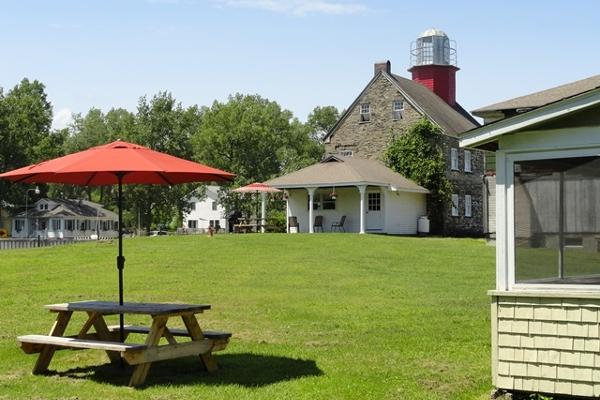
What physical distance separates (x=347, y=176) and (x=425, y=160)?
696 centimetres

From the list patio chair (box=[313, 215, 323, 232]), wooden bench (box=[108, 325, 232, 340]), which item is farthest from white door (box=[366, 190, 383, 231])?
wooden bench (box=[108, 325, 232, 340])

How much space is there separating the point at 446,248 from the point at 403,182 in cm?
1235

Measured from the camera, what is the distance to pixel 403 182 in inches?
1598

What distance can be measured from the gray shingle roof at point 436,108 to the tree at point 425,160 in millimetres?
883

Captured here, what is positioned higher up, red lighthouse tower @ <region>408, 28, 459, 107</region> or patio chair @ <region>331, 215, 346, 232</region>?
red lighthouse tower @ <region>408, 28, 459, 107</region>

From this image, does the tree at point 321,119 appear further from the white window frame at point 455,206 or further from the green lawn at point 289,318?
the green lawn at point 289,318

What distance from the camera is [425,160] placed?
142 ft

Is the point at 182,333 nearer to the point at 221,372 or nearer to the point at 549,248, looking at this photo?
the point at 221,372

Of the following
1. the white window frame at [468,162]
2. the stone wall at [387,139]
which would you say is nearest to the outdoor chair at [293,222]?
the stone wall at [387,139]

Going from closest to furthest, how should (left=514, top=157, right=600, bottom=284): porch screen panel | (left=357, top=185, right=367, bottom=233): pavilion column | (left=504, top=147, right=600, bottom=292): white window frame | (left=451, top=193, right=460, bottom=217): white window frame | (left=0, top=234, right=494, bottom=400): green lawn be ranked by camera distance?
(left=514, top=157, right=600, bottom=284): porch screen panel
(left=504, top=147, right=600, bottom=292): white window frame
(left=0, top=234, right=494, bottom=400): green lawn
(left=357, top=185, right=367, bottom=233): pavilion column
(left=451, top=193, right=460, bottom=217): white window frame

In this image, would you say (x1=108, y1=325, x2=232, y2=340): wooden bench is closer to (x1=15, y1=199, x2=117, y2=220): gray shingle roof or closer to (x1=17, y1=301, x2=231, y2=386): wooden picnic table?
(x1=17, y1=301, x2=231, y2=386): wooden picnic table

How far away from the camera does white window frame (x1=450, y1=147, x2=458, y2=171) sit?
4544 cm

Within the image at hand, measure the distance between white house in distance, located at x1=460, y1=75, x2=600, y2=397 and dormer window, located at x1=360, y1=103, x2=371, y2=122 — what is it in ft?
127

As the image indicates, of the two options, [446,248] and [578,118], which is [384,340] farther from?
[446,248]
